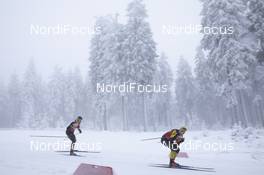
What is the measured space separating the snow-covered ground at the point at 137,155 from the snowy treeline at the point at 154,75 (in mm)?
4616

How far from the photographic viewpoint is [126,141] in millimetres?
18922

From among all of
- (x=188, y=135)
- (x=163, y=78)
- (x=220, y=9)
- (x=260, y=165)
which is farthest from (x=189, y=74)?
(x=260, y=165)

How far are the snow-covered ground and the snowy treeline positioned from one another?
4616mm

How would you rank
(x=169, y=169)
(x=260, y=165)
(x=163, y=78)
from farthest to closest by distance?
(x=163, y=78)
(x=260, y=165)
(x=169, y=169)

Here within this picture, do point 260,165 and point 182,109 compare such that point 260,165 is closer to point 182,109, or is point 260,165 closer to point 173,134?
point 173,134

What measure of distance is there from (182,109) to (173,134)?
41.6 metres

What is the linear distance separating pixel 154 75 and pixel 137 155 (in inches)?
778

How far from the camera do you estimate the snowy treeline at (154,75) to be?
23.4 metres

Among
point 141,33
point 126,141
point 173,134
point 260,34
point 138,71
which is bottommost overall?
point 126,141
